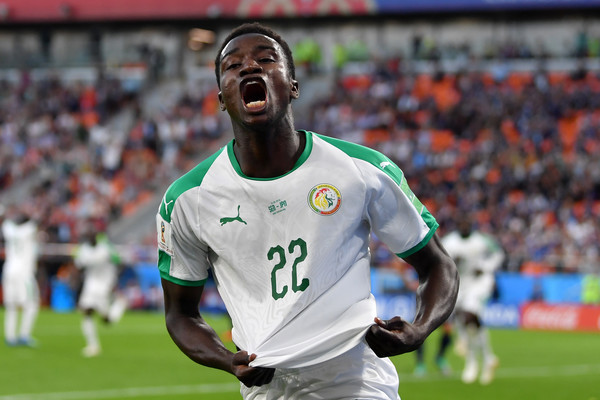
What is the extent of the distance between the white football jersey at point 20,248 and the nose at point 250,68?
1554cm

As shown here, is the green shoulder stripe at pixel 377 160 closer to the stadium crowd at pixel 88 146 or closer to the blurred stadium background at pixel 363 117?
the blurred stadium background at pixel 363 117

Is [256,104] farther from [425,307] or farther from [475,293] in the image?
[475,293]

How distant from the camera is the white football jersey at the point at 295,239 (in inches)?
126

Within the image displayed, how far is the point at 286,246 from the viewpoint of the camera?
3275mm

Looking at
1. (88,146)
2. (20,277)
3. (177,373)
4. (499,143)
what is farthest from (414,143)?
(177,373)

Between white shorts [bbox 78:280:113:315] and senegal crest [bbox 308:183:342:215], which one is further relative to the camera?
white shorts [bbox 78:280:113:315]

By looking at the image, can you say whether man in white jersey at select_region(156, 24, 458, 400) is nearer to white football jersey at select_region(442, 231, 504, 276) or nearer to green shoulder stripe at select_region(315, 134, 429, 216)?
green shoulder stripe at select_region(315, 134, 429, 216)

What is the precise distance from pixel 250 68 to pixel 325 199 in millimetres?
497

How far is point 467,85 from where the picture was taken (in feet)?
101

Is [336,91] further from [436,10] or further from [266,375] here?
[266,375]

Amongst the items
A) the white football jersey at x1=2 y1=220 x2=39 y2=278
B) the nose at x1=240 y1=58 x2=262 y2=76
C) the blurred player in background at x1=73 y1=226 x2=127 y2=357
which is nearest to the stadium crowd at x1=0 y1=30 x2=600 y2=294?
the white football jersey at x1=2 y1=220 x2=39 y2=278

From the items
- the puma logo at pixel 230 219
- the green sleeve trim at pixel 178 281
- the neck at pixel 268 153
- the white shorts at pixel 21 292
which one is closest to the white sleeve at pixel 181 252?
the green sleeve trim at pixel 178 281

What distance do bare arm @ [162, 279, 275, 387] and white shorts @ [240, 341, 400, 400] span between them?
0.34ft

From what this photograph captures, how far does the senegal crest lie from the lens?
329cm
